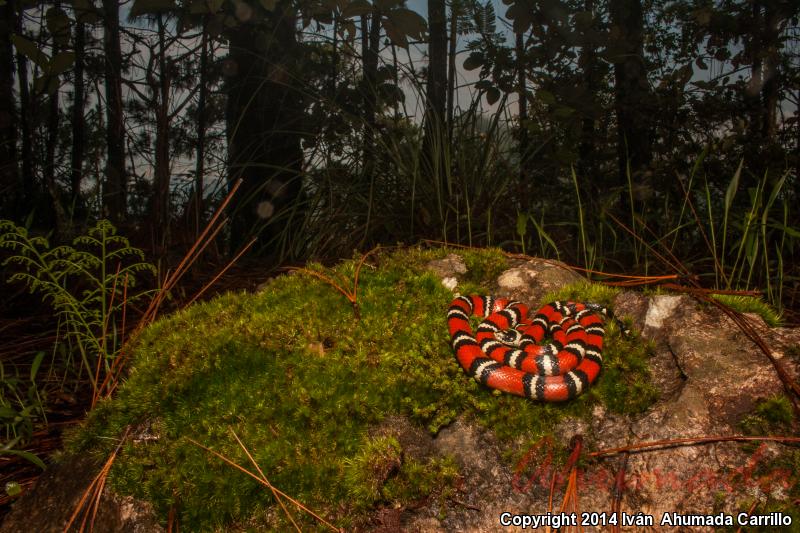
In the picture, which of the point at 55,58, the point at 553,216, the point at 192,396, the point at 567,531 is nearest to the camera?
the point at 567,531

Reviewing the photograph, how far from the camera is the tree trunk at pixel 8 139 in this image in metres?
6.78

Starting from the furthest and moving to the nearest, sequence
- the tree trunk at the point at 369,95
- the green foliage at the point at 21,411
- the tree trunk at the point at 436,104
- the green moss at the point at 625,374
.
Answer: the tree trunk at the point at 369,95 < the tree trunk at the point at 436,104 < the green foliage at the point at 21,411 < the green moss at the point at 625,374

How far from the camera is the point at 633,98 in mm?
6574

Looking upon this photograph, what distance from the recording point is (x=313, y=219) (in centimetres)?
A: 584

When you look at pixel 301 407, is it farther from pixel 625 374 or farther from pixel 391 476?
pixel 625 374

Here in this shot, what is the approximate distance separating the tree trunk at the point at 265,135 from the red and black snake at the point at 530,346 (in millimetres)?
3757

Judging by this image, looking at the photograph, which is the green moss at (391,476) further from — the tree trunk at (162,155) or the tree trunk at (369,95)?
the tree trunk at (369,95)

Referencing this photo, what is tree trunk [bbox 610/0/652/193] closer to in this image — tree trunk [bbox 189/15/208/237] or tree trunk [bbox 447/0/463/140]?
tree trunk [bbox 447/0/463/140]

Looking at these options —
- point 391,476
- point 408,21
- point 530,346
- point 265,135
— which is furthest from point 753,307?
point 265,135

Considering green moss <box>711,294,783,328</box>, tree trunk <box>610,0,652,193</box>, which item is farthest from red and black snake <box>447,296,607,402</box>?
tree trunk <box>610,0,652,193</box>

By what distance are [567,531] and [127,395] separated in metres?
2.20

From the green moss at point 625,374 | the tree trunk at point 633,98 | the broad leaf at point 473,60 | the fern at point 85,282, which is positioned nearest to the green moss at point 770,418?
the green moss at point 625,374

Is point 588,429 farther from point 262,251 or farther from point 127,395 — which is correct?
point 262,251

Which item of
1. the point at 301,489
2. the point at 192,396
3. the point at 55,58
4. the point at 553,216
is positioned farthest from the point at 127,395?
the point at 553,216
